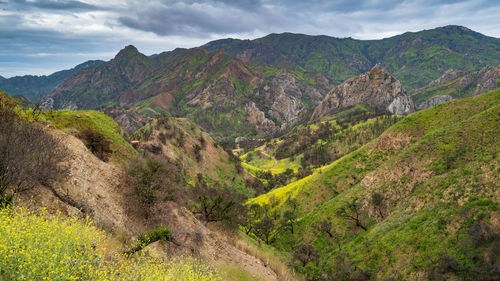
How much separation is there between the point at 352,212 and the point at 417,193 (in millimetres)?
11097

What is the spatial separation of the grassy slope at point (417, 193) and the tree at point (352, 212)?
1.04m

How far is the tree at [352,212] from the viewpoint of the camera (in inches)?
1570

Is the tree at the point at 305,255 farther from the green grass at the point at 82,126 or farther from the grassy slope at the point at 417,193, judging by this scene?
the green grass at the point at 82,126

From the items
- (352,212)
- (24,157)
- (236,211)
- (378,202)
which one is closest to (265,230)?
(236,211)

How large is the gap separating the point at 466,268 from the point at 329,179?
123 ft

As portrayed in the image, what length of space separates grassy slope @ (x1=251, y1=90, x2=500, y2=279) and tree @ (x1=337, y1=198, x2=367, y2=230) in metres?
1.04

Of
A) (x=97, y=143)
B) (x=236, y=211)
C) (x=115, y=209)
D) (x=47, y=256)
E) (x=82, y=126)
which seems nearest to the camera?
(x=47, y=256)

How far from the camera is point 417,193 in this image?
33.9 meters

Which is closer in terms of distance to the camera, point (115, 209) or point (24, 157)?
point (24, 157)

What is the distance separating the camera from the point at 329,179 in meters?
56.8

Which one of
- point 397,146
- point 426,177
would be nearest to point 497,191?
point 426,177

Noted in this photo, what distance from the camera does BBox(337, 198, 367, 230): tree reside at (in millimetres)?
39881

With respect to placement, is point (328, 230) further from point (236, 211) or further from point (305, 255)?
point (236, 211)

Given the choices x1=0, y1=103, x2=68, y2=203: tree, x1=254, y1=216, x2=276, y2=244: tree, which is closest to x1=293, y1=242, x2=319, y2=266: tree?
x1=254, y1=216, x2=276, y2=244: tree
